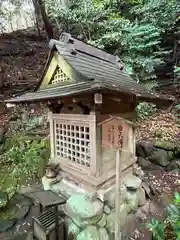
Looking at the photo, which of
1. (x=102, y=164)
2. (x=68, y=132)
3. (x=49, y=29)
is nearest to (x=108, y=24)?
(x=49, y=29)

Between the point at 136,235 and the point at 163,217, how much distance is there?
2.61ft

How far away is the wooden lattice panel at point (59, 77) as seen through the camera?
3974 mm

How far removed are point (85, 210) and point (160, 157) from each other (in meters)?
4.01

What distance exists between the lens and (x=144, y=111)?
28.5 feet

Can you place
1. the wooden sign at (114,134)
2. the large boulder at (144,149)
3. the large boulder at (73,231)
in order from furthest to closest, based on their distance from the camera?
the large boulder at (144,149), the large boulder at (73,231), the wooden sign at (114,134)

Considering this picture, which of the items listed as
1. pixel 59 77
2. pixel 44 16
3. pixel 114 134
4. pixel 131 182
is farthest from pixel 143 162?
pixel 44 16

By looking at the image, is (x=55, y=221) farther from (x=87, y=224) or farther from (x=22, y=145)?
(x=22, y=145)

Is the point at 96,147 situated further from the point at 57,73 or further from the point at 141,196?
the point at 141,196

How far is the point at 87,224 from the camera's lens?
3506 millimetres

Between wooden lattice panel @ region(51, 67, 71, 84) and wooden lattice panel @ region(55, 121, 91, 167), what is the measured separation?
83 centimetres

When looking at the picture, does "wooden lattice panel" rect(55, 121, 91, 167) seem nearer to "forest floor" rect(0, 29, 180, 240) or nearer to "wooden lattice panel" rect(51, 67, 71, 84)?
"wooden lattice panel" rect(51, 67, 71, 84)

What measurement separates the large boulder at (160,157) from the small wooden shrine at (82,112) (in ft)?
7.56

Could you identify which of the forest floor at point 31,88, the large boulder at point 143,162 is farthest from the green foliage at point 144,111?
the large boulder at point 143,162

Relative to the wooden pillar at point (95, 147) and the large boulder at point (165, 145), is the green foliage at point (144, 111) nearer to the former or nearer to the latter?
the large boulder at point (165, 145)
